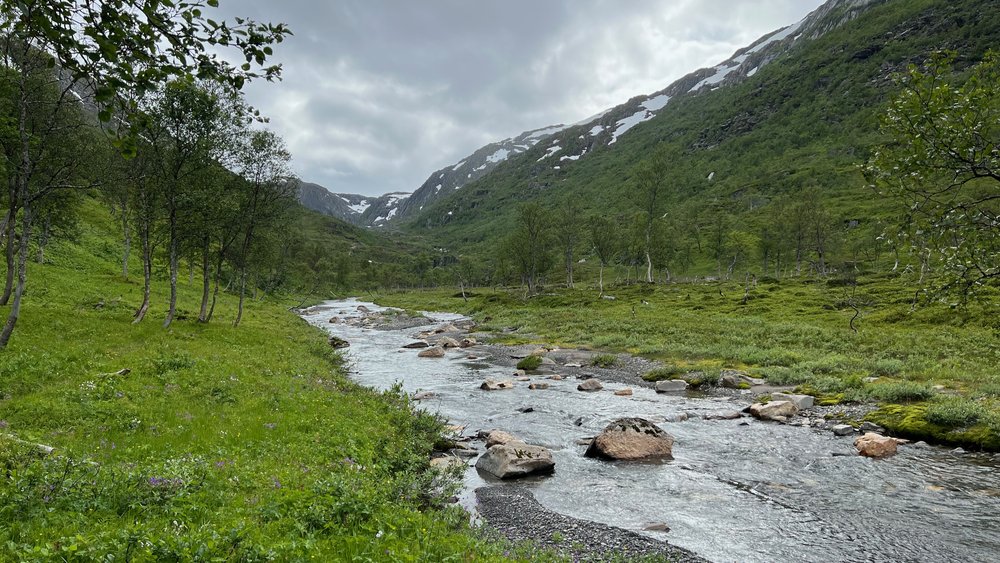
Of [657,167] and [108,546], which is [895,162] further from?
[657,167]

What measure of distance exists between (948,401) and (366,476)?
78.4 ft

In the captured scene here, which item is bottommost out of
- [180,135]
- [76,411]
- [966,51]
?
[76,411]

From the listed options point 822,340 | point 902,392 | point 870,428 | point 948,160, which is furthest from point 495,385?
point 822,340

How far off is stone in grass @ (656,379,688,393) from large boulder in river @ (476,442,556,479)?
14774mm

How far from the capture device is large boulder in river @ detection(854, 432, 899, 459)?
17891 millimetres

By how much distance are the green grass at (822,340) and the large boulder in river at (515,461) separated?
11778 millimetres

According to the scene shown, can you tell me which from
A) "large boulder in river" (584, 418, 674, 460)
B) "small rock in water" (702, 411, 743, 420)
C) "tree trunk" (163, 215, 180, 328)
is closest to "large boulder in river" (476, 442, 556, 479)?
"large boulder in river" (584, 418, 674, 460)

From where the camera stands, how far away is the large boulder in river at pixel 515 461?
1677cm

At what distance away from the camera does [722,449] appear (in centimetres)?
1931

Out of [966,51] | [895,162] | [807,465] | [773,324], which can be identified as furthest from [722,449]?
[966,51]

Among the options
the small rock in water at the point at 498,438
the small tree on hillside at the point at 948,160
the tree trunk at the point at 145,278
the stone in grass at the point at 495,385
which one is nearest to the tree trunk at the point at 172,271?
the tree trunk at the point at 145,278

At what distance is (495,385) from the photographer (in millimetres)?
31875

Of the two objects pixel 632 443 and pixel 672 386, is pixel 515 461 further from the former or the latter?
pixel 672 386

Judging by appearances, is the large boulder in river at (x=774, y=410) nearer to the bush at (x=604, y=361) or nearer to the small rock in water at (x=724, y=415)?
the small rock in water at (x=724, y=415)
